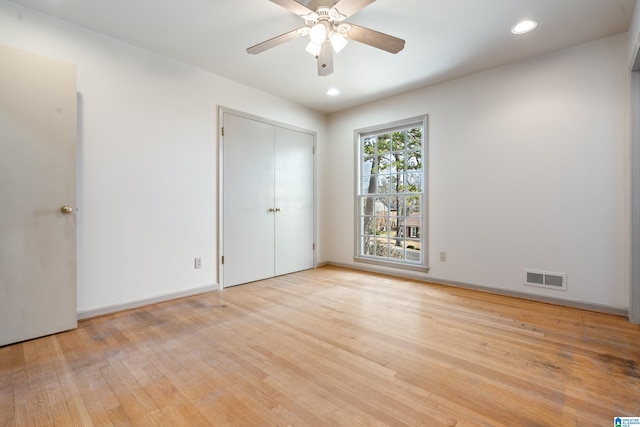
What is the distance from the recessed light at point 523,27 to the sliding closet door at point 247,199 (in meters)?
2.89

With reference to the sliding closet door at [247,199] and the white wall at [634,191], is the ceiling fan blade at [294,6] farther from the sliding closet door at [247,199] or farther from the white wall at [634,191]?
the white wall at [634,191]

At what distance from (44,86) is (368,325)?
10.4ft

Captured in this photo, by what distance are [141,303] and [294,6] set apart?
294 cm

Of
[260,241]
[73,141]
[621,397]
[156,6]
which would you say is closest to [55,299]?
[73,141]

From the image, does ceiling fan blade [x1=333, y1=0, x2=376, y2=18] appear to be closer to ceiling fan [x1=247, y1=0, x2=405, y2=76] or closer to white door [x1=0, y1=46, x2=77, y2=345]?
ceiling fan [x1=247, y1=0, x2=405, y2=76]

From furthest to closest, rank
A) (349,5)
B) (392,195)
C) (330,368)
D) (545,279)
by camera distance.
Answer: (392,195), (545,279), (349,5), (330,368)

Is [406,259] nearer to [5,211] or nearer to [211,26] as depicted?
[211,26]

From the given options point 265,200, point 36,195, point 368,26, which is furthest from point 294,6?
point 265,200

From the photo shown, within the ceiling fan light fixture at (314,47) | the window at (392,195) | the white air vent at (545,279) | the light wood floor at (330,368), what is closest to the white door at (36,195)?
the light wood floor at (330,368)

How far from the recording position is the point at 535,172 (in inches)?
120

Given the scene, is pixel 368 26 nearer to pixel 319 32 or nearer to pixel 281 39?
pixel 319 32

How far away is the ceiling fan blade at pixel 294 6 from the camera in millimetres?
1846

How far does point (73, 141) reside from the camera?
Result: 2330 mm

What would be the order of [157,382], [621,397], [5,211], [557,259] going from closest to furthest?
[621,397], [157,382], [5,211], [557,259]
